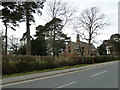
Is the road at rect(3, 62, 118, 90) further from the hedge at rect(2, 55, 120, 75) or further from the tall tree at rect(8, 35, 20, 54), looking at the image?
the tall tree at rect(8, 35, 20, 54)

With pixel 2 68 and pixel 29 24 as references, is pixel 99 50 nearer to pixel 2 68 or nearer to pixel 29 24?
pixel 29 24

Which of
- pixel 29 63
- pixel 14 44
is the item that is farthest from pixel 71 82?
pixel 14 44

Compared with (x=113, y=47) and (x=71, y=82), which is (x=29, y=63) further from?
(x=113, y=47)

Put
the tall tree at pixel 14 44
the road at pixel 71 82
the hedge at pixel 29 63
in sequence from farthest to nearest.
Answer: the tall tree at pixel 14 44
the hedge at pixel 29 63
the road at pixel 71 82

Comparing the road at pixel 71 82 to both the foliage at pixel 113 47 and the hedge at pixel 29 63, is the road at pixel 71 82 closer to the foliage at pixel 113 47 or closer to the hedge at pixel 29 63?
the hedge at pixel 29 63

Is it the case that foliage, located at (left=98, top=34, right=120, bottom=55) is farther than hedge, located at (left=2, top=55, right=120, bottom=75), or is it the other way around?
foliage, located at (left=98, top=34, right=120, bottom=55)

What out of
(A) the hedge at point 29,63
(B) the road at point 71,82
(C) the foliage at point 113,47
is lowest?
(B) the road at point 71,82

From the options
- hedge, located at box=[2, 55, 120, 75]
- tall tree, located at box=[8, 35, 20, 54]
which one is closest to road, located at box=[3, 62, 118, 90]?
hedge, located at box=[2, 55, 120, 75]

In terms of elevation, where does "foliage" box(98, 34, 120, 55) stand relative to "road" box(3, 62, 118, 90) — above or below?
above

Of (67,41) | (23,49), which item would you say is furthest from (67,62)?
(67,41)

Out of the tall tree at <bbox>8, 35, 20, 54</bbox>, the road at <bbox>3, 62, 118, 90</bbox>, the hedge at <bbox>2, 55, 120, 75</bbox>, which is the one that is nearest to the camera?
the road at <bbox>3, 62, 118, 90</bbox>

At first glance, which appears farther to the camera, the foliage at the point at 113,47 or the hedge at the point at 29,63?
the foliage at the point at 113,47

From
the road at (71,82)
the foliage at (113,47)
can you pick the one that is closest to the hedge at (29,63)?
the road at (71,82)

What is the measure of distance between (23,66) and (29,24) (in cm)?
1537
